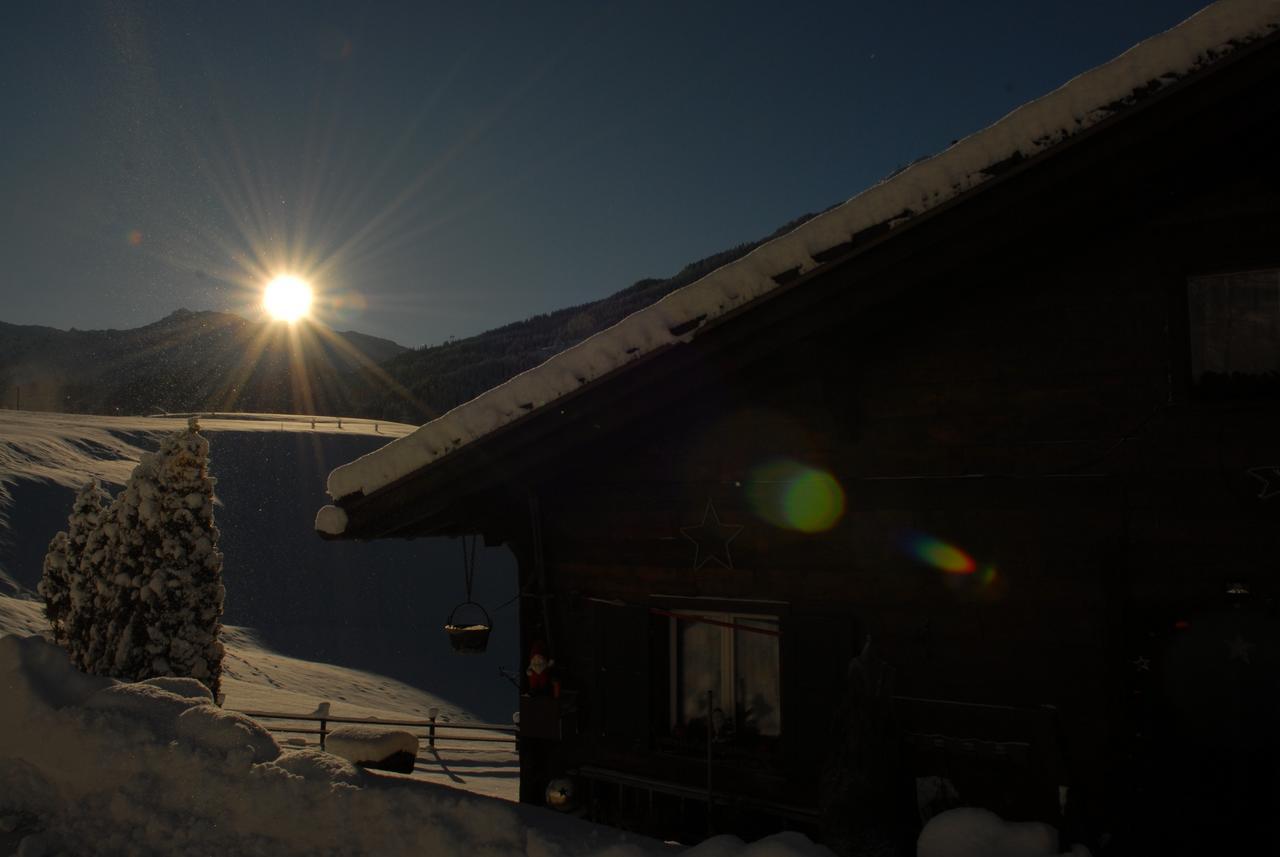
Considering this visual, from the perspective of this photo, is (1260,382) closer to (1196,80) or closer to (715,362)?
(1196,80)

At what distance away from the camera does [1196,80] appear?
4.32 meters

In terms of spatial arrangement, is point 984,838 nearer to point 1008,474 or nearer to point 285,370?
point 1008,474

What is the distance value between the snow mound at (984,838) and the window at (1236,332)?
9.40 ft

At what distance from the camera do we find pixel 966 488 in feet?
17.7

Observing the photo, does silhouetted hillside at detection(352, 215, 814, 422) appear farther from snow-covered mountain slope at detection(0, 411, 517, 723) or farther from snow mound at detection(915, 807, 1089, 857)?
snow mound at detection(915, 807, 1089, 857)

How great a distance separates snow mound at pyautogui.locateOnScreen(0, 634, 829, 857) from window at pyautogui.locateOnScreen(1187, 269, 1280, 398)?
146 inches

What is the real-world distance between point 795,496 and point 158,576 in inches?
590

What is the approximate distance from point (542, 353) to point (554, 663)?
357 feet

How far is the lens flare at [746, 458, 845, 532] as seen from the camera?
5797 mm

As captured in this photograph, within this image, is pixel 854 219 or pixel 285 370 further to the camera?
pixel 285 370

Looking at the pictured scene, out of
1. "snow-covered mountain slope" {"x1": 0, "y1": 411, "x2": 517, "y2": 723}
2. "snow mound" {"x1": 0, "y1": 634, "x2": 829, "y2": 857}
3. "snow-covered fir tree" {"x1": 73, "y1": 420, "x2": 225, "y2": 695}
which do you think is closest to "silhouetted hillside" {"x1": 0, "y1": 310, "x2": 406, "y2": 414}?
"snow-covered mountain slope" {"x1": 0, "y1": 411, "x2": 517, "y2": 723}

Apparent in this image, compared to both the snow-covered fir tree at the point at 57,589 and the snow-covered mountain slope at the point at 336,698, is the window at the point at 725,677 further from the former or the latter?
the snow-covered fir tree at the point at 57,589

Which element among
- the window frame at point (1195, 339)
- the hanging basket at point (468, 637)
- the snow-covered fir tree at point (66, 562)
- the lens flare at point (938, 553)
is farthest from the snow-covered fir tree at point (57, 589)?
the window frame at point (1195, 339)

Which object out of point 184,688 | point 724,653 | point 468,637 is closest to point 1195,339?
point 724,653
